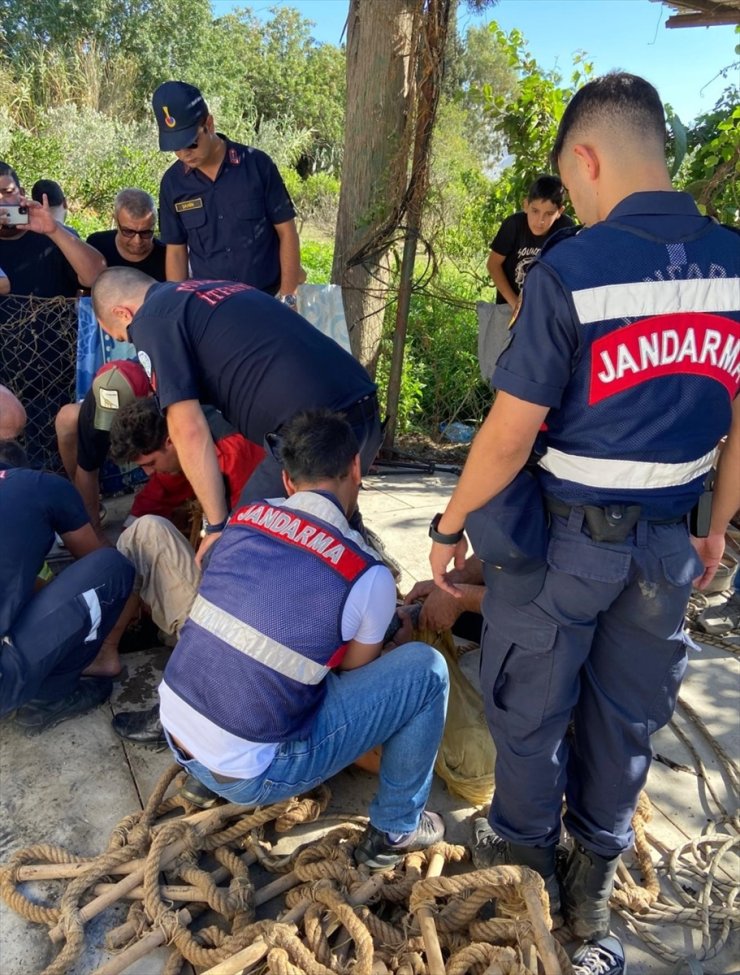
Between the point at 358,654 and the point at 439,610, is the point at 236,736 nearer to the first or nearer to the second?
the point at 358,654

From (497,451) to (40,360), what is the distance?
3.22m

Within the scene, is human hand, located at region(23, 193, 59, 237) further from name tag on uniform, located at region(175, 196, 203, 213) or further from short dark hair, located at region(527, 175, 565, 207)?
short dark hair, located at region(527, 175, 565, 207)

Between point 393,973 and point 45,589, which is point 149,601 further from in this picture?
point 393,973

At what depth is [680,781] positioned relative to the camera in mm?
2613

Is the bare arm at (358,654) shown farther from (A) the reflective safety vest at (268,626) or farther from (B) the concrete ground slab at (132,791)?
(B) the concrete ground slab at (132,791)

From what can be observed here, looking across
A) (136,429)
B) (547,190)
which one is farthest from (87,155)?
(136,429)

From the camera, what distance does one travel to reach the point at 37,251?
4125 mm

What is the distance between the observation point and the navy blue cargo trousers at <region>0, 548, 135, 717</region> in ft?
7.68

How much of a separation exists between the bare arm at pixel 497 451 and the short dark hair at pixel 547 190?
3321 mm

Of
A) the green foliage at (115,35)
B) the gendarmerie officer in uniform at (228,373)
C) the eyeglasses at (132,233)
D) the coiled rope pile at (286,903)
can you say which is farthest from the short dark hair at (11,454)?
the green foliage at (115,35)

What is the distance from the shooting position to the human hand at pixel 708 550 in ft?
6.73

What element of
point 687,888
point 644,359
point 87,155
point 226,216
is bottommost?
point 687,888

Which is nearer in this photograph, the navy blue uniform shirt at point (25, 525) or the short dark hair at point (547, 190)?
the navy blue uniform shirt at point (25, 525)

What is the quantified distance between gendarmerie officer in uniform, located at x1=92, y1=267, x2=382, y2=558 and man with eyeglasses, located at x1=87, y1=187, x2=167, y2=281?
1.72 meters
